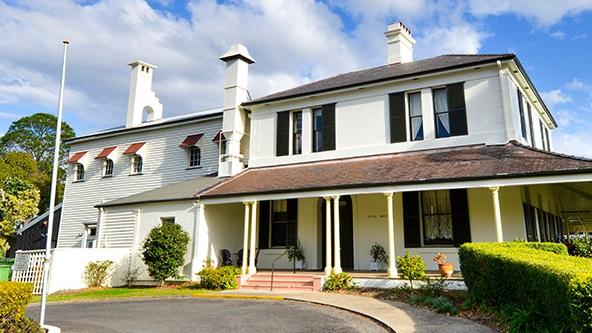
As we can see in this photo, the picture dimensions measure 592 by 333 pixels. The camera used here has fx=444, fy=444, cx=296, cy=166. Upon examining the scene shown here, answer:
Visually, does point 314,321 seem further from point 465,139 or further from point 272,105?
point 272,105

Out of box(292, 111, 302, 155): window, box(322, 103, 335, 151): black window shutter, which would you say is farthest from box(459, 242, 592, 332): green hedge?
box(292, 111, 302, 155): window

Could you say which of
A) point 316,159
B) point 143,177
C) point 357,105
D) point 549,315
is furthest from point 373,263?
point 143,177

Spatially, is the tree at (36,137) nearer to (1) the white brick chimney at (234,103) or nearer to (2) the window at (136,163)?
(2) the window at (136,163)

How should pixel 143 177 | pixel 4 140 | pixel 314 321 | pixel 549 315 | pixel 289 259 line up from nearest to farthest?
pixel 549 315 → pixel 314 321 → pixel 289 259 → pixel 143 177 → pixel 4 140

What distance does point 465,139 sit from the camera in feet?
50.4

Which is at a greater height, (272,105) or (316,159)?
(272,105)

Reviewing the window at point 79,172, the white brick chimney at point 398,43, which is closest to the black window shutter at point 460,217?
the white brick chimney at point 398,43

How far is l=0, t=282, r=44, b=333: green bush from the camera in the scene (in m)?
7.18

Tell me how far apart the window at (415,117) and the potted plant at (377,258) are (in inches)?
167

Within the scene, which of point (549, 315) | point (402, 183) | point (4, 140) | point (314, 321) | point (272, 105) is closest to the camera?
point (549, 315)

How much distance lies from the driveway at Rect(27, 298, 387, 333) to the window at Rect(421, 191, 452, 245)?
5518mm

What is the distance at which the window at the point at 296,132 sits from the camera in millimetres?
18922

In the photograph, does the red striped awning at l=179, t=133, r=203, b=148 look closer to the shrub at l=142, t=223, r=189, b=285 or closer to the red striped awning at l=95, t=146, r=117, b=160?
the red striped awning at l=95, t=146, r=117, b=160

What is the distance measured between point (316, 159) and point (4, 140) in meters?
44.7
